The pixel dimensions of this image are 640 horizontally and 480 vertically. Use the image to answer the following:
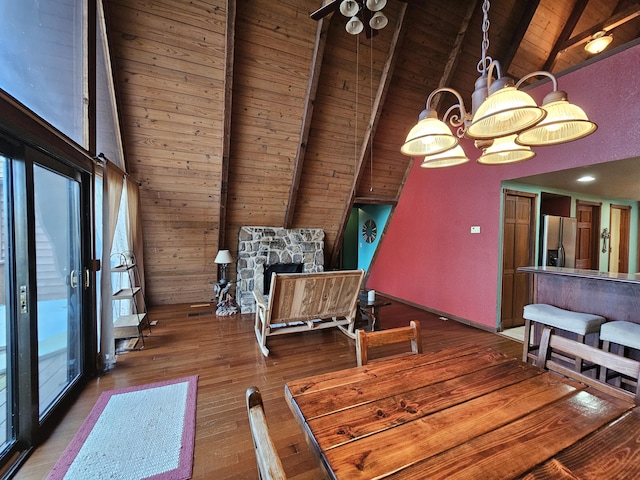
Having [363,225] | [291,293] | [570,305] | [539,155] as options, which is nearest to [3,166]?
[291,293]

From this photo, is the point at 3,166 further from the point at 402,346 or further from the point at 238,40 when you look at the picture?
the point at 402,346

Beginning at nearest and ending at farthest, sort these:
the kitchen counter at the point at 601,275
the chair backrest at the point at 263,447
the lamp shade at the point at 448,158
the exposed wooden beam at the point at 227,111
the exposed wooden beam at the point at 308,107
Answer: the chair backrest at the point at 263,447
the lamp shade at the point at 448,158
the kitchen counter at the point at 601,275
the exposed wooden beam at the point at 227,111
the exposed wooden beam at the point at 308,107

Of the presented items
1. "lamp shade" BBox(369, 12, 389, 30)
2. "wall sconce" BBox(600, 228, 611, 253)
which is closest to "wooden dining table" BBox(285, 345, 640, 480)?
"lamp shade" BBox(369, 12, 389, 30)

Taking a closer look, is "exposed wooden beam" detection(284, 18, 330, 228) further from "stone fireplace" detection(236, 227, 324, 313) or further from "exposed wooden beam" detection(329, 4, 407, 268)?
"exposed wooden beam" detection(329, 4, 407, 268)

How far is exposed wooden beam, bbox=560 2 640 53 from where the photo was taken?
3545 mm

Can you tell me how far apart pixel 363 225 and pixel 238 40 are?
16.1 ft

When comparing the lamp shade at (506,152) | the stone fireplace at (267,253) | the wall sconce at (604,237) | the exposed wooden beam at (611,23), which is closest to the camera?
the lamp shade at (506,152)

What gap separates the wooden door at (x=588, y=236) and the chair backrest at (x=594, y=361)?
480 cm

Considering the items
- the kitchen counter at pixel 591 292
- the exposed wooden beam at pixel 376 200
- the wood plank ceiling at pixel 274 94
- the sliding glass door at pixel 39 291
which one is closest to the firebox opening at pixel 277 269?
the wood plank ceiling at pixel 274 94

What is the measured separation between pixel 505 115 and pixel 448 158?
0.51 meters

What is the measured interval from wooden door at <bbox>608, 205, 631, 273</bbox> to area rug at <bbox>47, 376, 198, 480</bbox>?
24.2ft

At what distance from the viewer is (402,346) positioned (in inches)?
134

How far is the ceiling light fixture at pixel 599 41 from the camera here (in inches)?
160

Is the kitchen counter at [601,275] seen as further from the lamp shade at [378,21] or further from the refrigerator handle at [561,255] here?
the lamp shade at [378,21]
